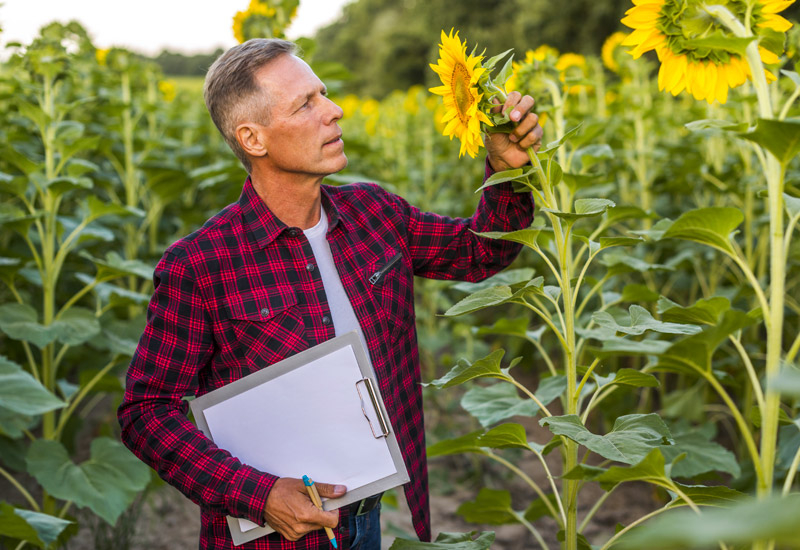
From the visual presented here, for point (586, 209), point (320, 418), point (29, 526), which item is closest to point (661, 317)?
point (586, 209)

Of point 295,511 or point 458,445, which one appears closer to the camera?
point 295,511

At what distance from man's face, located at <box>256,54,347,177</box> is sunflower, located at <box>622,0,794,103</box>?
71 centimetres

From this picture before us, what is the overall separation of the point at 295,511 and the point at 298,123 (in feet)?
2.83

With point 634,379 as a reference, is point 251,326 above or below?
above

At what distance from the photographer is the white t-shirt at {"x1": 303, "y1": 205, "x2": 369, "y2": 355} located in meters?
1.82

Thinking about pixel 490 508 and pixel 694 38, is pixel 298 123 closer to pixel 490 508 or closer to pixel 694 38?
pixel 694 38

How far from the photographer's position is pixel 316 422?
1.64m

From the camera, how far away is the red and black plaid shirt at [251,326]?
5.46 feet

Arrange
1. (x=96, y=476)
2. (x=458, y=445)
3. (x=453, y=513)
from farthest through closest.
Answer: (x=453, y=513) → (x=96, y=476) → (x=458, y=445)

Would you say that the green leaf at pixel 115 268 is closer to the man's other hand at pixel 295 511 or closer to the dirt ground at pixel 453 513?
the dirt ground at pixel 453 513

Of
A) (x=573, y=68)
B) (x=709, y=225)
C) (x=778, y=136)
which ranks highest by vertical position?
(x=573, y=68)

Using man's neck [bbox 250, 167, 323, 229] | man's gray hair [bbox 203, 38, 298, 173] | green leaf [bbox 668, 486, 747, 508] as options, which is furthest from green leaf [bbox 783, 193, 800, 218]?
man's gray hair [bbox 203, 38, 298, 173]

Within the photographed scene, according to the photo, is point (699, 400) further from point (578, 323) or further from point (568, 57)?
point (568, 57)

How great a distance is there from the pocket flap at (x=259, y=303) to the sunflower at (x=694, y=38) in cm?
90
